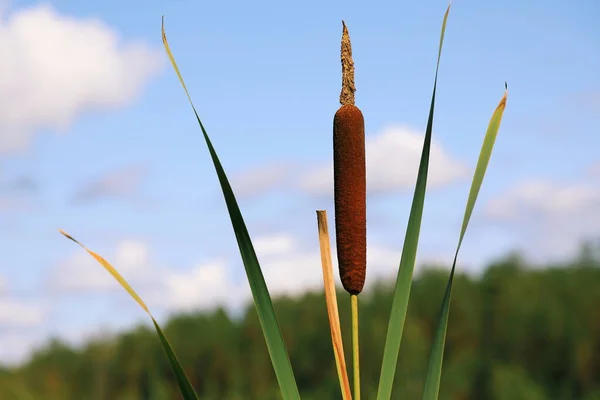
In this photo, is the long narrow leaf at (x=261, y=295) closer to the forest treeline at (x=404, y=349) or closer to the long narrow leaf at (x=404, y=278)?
the long narrow leaf at (x=404, y=278)

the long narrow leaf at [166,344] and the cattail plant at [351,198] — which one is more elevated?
the cattail plant at [351,198]

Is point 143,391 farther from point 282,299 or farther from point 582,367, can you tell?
point 582,367

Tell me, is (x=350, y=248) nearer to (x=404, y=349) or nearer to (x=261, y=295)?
(x=261, y=295)

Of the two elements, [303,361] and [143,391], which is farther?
[143,391]

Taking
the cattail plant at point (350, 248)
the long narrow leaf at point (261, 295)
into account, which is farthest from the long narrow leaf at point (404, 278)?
the long narrow leaf at point (261, 295)

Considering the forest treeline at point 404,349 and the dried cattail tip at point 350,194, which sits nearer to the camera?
the dried cattail tip at point 350,194

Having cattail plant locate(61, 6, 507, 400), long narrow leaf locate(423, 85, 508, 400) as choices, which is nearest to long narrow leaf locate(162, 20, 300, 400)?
cattail plant locate(61, 6, 507, 400)

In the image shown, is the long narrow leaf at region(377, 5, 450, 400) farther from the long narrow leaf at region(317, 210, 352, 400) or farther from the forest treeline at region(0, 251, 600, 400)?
the forest treeline at region(0, 251, 600, 400)

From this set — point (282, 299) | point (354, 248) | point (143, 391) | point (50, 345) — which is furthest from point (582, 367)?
point (50, 345)
